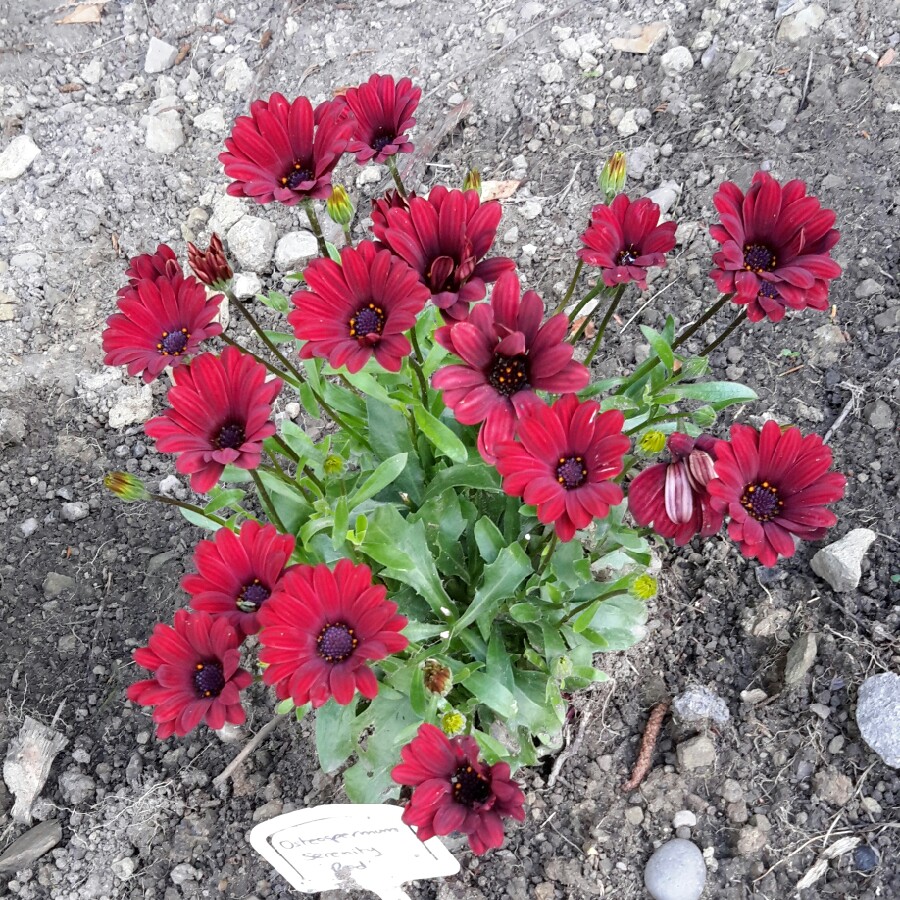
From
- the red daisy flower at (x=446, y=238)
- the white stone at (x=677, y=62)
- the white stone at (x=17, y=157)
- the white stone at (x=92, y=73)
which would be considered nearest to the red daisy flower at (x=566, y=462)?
the red daisy flower at (x=446, y=238)

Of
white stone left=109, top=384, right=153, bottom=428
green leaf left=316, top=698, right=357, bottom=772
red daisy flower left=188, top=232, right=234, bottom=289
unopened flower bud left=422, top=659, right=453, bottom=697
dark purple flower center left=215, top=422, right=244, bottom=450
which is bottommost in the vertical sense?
green leaf left=316, top=698, right=357, bottom=772

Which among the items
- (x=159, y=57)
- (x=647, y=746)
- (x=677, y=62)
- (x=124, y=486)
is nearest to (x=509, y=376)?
(x=124, y=486)

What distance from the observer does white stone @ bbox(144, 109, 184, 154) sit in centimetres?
373

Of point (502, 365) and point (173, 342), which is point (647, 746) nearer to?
point (502, 365)

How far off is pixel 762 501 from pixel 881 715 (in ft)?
3.02

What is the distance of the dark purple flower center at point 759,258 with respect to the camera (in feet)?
5.82

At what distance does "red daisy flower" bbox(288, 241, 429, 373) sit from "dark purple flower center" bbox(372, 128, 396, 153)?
1.57ft

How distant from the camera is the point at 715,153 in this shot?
10.5ft

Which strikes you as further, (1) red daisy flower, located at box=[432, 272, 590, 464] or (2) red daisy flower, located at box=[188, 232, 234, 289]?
(2) red daisy flower, located at box=[188, 232, 234, 289]

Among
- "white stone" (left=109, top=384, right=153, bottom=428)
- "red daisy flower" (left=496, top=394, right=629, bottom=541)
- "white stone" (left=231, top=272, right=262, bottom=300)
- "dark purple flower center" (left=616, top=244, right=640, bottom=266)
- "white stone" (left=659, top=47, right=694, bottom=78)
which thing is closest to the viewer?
"red daisy flower" (left=496, top=394, right=629, bottom=541)

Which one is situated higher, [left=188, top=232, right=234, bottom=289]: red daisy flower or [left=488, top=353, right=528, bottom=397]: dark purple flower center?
[left=188, top=232, right=234, bottom=289]: red daisy flower

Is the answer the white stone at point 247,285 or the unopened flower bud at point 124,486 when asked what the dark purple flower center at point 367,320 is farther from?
the white stone at point 247,285

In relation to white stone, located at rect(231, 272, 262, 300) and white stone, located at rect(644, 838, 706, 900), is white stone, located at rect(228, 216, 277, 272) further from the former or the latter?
white stone, located at rect(644, 838, 706, 900)

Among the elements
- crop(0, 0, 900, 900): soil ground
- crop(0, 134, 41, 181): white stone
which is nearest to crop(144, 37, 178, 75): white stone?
crop(0, 0, 900, 900): soil ground
